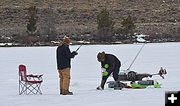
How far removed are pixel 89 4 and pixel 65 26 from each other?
65.1 feet

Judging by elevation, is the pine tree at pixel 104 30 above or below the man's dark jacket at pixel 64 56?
above

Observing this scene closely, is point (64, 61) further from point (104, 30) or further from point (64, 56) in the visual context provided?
point (104, 30)

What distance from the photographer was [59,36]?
66.5 m

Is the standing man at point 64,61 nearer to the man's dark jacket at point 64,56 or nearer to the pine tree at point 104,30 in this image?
the man's dark jacket at point 64,56

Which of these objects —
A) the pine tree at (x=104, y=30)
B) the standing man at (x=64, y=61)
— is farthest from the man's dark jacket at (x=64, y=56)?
the pine tree at (x=104, y=30)

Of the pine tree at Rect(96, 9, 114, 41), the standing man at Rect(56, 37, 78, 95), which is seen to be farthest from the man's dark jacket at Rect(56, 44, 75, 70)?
the pine tree at Rect(96, 9, 114, 41)

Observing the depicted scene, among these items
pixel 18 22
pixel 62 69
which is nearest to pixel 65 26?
pixel 18 22

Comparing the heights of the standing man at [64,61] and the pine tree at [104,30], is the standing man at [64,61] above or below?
below

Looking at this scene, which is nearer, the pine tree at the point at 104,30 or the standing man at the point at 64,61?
the standing man at the point at 64,61

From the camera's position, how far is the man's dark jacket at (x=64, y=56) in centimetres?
1097

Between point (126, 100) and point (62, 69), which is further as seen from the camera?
point (62, 69)

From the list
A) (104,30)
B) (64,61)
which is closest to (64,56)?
(64,61)

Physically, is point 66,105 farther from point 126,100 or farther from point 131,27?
point 131,27

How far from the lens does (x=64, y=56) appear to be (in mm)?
11016
